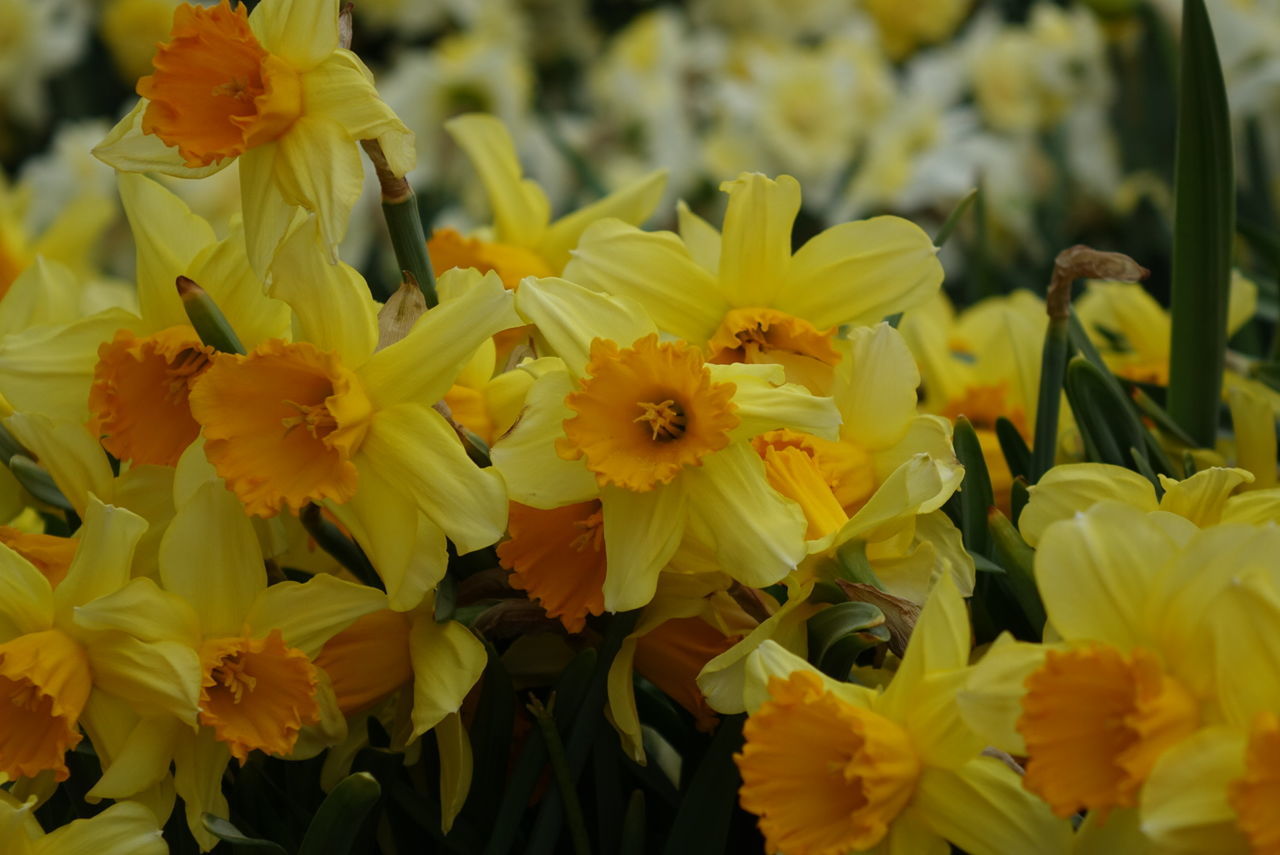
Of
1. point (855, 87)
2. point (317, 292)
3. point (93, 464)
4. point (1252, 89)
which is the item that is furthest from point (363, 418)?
point (855, 87)

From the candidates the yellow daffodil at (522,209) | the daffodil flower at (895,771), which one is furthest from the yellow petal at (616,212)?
the daffodil flower at (895,771)

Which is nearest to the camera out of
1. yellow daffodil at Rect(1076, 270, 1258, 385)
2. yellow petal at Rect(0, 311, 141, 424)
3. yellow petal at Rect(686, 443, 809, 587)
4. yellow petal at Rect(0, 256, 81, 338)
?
yellow petal at Rect(686, 443, 809, 587)

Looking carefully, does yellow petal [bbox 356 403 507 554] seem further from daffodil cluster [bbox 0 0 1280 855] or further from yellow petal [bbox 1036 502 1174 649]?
yellow petal [bbox 1036 502 1174 649]

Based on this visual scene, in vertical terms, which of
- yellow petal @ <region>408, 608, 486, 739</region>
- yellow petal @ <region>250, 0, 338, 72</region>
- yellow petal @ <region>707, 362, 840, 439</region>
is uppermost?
Answer: yellow petal @ <region>250, 0, 338, 72</region>

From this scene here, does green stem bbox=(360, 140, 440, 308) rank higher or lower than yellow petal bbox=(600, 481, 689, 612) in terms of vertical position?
higher

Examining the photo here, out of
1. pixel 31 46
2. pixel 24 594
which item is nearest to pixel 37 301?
pixel 24 594

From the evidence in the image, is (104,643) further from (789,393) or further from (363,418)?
(789,393)

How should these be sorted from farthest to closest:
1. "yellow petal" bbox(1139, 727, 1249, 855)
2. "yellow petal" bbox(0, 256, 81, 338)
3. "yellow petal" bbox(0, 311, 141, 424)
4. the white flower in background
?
the white flower in background < "yellow petal" bbox(0, 256, 81, 338) < "yellow petal" bbox(0, 311, 141, 424) < "yellow petal" bbox(1139, 727, 1249, 855)

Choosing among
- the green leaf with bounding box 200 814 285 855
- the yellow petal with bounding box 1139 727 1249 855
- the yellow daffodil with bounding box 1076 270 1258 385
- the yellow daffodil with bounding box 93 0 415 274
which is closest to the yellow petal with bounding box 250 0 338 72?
the yellow daffodil with bounding box 93 0 415 274
